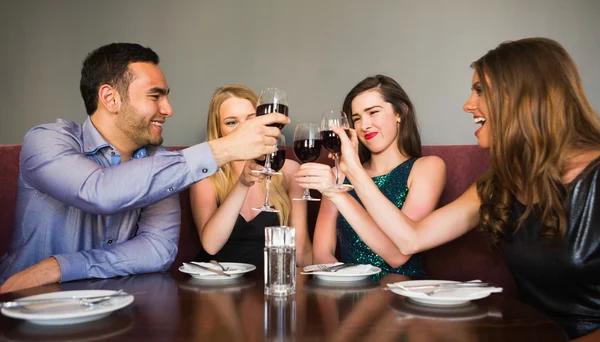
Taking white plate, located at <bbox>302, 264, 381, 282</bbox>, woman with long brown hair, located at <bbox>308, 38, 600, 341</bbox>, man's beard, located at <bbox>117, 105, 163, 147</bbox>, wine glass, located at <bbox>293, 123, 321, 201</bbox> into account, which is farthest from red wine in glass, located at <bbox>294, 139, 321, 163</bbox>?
man's beard, located at <bbox>117, 105, 163, 147</bbox>

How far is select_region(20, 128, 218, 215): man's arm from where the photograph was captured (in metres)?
1.46

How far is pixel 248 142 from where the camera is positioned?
1507 mm

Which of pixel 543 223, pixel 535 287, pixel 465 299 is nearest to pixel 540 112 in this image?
pixel 543 223

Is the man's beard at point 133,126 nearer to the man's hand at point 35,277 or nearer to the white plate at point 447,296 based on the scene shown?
the man's hand at point 35,277

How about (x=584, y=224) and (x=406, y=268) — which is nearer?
(x=584, y=224)

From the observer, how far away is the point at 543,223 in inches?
53.3

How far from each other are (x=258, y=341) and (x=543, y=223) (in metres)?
0.88

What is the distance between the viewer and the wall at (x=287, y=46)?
2748 mm

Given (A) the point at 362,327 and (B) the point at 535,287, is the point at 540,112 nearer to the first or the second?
(B) the point at 535,287

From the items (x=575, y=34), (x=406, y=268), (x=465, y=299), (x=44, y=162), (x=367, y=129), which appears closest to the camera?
(x=465, y=299)

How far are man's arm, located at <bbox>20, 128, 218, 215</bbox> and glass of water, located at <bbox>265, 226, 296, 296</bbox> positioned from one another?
1.21 feet

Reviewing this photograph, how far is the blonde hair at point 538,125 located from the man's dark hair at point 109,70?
122cm

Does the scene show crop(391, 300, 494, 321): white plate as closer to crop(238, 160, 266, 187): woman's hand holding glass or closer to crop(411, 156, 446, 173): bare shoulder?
crop(238, 160, 266, 187): woman's hand holding glass

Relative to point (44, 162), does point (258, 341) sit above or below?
below
